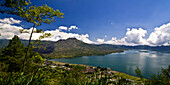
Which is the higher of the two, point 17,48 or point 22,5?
point 22,5

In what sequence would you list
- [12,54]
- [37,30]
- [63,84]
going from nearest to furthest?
[63,84]
[37,30]
[12,54]

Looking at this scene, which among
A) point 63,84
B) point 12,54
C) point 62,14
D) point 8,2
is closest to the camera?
point 63,84

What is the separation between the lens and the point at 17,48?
23.5 m

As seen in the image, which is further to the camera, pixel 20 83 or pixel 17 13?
pixel 17 13

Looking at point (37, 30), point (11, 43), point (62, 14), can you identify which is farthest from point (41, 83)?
point (11, 43)

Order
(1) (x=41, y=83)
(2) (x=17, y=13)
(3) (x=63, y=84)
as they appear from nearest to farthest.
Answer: (1) (x=41, y=83)
(3) (x=63, y=84)
(2) (x=17, y=13)

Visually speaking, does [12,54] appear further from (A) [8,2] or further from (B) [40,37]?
(A) [8,2]

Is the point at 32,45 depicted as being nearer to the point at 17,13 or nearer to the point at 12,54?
the point at 17,13

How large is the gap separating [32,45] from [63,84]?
593 cm

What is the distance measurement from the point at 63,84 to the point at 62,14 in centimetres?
526

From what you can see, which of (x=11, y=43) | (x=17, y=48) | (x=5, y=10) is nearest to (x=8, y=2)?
(x=5, y=10)

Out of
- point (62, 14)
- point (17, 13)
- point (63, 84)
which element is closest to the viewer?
point (63, 84)

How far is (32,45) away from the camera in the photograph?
861 centimetres

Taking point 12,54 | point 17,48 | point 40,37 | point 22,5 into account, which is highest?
point 22,5
